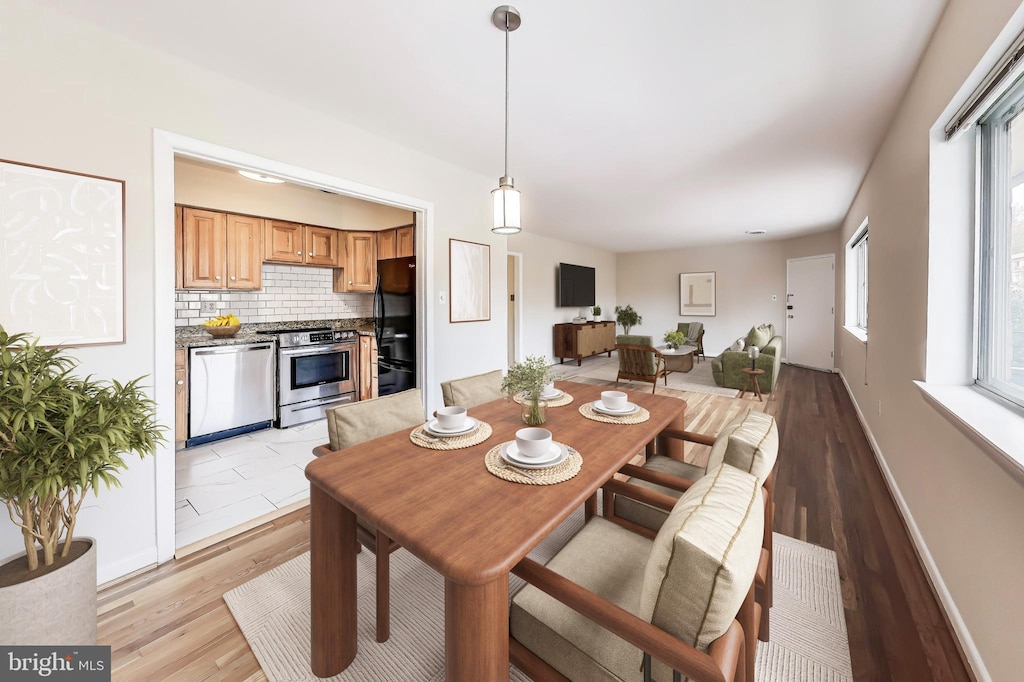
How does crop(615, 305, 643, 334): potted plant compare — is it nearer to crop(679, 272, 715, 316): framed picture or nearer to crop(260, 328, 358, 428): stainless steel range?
crop(679, 272, 715, 316): framed picture

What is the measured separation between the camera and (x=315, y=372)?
13.3 feet

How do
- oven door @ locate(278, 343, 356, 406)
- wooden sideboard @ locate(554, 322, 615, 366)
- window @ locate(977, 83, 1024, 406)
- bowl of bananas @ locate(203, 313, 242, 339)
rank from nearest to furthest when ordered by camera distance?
window @ locate(977, 83, 1024, 406)
bowl of bananas @ locate(203, 313, 242, 339)
oven door @ locate(278, 343, 356, 406)
wooden sideboard @ locate(554, 322, 615, 366)

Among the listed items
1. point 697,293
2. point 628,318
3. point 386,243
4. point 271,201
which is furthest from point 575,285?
point 271,201

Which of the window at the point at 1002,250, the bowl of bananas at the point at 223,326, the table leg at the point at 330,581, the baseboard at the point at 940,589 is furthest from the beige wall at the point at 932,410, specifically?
the bowl of bananas at the point at 223,326

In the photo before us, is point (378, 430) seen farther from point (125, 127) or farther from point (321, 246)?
point (321, 246)

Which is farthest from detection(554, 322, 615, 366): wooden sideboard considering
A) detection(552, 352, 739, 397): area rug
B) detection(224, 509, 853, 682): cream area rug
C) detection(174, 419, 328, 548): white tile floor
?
detection(224, 509, 853, 682): cream area rug

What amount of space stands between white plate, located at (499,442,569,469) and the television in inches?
257

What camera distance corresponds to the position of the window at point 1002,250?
1.46m

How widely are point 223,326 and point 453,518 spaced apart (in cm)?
373

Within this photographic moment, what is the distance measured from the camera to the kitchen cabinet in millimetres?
3406

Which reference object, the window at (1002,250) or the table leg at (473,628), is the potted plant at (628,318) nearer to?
the window at (1002,250)

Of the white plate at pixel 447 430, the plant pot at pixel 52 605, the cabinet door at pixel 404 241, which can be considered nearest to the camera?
the plant pot at pixel 52 605

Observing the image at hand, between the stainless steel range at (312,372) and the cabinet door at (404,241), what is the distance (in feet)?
3.68

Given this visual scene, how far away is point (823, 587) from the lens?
1.70 metres
